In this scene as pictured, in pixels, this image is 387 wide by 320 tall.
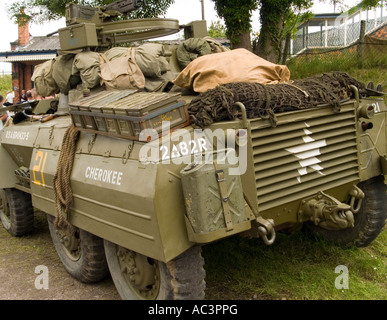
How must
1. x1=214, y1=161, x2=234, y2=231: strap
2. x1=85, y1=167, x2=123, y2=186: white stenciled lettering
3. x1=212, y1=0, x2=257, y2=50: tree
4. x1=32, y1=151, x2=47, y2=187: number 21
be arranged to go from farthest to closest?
x1=212, y1=0, x2=257, y2=50: tree, x1=32, y1=151, x2=47, y2=187: number 21, x1=85, y1=167, x2=123, y2=186: white stenciled lettering, x1=214, y1=161, x2=234, y2=231: strap

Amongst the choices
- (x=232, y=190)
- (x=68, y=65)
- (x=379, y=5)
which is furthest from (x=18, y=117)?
(x=379, y=5)

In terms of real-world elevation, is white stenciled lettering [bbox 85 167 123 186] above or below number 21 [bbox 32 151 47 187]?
above

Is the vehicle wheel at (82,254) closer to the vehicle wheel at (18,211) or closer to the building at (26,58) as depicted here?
the vehicle wheel at (18,211)

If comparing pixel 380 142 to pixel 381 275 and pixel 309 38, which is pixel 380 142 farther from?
pixel 309 38

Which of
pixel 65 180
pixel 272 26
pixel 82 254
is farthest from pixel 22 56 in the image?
pixel 65 180

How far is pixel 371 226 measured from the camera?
14.9ft

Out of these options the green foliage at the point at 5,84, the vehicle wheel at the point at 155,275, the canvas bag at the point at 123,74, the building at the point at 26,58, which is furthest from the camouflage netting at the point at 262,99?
the green foliage at the point at 5,84

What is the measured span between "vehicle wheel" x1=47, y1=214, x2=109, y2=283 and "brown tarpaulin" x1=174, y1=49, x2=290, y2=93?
1.53m

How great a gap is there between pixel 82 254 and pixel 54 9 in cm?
897

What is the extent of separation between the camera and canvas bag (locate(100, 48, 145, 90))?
446cm

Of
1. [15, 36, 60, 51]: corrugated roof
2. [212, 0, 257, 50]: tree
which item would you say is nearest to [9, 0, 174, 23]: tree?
[212, 0, 257, 50]: tree

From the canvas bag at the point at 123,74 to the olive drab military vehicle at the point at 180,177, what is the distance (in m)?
0.02

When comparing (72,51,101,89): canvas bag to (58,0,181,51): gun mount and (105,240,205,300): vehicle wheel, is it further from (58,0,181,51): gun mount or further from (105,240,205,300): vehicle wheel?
(105,240,205,300): vehicle wheel
